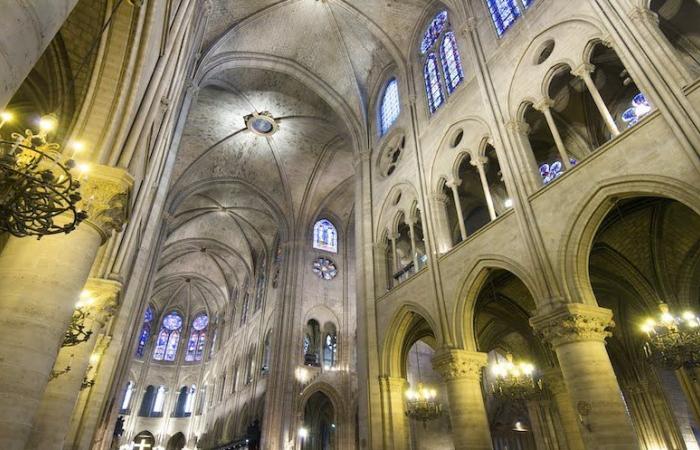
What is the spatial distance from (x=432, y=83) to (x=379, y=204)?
4.44 metres

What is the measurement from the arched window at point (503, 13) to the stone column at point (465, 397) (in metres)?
8.35

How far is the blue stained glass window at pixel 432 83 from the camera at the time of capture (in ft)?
43.7

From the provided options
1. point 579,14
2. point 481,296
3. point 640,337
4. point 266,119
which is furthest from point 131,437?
point 579,14

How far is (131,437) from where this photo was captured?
3116 cm

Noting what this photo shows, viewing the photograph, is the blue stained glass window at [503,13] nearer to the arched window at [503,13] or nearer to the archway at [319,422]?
the arched window at [503,13]

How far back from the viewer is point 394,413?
36.5 ft

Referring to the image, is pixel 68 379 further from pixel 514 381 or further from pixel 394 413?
pixel 514 381

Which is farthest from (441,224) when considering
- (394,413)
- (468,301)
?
(394,413)

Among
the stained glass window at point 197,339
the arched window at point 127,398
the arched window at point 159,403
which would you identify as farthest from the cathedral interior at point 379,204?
the arched window at point 127,398

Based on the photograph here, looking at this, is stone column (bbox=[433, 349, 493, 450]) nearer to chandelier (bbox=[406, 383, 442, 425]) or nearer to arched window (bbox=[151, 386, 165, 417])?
chandelier (bbox=[406, 383, 442, 425])

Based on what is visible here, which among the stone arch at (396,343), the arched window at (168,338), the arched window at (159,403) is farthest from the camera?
the arched window at (168,338)

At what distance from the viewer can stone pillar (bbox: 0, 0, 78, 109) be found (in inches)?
86.4

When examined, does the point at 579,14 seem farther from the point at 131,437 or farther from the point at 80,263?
the point at 131,437

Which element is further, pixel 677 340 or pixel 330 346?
pixel 330 346
